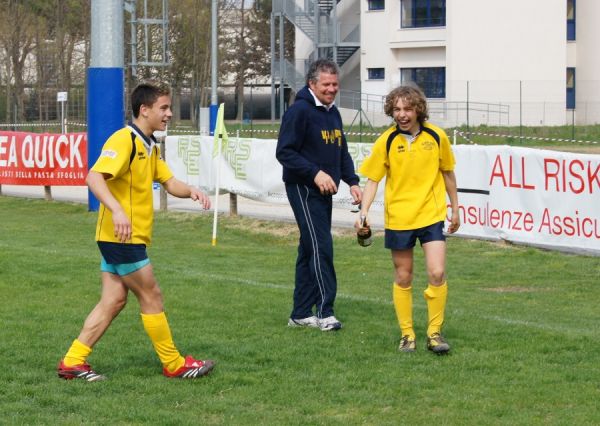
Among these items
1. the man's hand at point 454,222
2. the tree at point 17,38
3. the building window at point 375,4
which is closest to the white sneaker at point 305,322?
the man's hand at point 454,222

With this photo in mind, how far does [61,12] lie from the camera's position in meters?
47.3

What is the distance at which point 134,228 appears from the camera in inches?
271

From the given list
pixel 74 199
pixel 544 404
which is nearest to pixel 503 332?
pixel 544 404

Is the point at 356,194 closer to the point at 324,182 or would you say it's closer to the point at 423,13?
the point at 324,182

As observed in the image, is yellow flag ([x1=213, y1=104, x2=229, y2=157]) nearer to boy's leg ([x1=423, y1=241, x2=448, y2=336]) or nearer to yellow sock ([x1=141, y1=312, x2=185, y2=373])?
boy's leg ([x1=423, y1=241, x2=448, y2=336])

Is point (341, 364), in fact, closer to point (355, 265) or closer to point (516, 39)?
point (355, 265)

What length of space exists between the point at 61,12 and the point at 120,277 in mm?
42000

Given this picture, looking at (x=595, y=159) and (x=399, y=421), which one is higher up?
(x=595, y=159)

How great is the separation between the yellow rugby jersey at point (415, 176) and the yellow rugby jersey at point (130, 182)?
1.65m

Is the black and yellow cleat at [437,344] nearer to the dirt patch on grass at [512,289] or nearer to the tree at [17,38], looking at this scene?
the dirt patch on grass at [512,289]

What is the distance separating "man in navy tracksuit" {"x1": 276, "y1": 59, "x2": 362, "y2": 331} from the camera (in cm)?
847

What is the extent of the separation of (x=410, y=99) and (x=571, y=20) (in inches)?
1961

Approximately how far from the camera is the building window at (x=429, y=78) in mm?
55750

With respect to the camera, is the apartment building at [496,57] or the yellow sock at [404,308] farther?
the apartment building at [496,57]
